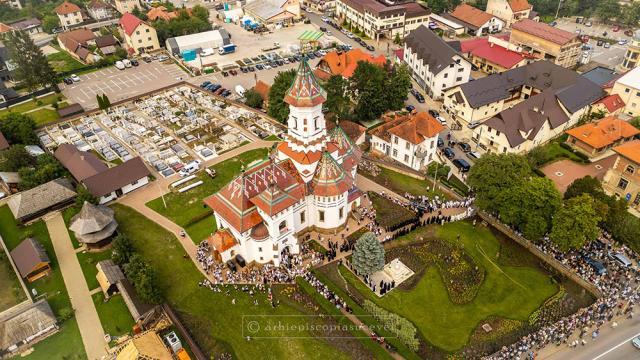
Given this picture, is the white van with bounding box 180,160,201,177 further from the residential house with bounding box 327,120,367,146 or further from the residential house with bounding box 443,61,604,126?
the residential house with bounding box 443,61,604,126

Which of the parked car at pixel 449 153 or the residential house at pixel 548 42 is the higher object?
the residential house at pixel 548 42

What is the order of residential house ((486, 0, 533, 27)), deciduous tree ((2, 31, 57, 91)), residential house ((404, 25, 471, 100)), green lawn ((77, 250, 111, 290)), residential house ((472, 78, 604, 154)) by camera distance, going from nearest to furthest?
green lawn ((77, 250, 111, 290)) → residential house ((472, 78, 604, 154)) → residential house ((404, 25, 471, 100)) → deciduous tree ((2, 31, 57, 91)) → residential house ((486, 0, 533, 27))

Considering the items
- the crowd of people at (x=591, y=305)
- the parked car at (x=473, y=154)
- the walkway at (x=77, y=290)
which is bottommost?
the crowd of people at (x=591, y=305)

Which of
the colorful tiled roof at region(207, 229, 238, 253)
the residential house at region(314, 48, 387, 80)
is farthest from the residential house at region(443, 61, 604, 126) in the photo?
the colorful tiled roof at region(207, 229, 238, 253)

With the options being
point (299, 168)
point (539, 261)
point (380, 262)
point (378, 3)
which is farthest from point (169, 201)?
point (378, 3)

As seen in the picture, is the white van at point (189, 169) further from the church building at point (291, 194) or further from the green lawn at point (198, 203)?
the church building at point (291, 194)

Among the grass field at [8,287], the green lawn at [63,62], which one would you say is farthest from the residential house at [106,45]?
the grass field at [8,287]

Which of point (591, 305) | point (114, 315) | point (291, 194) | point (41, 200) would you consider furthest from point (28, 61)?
point (591, 305)
